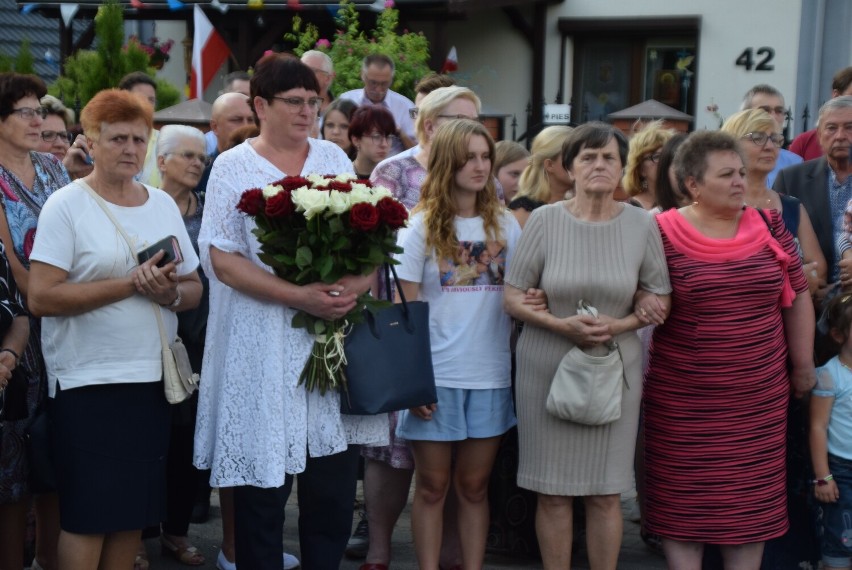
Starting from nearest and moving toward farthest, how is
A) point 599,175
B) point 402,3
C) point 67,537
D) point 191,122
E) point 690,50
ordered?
1. point 67,537
2. point 599,175
3. point 191,122
4. point 402,3
5. point 690,50

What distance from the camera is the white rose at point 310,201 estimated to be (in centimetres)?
398

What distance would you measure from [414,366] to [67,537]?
145 centimetres

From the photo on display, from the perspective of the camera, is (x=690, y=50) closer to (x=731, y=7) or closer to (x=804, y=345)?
(x=731, y=7)

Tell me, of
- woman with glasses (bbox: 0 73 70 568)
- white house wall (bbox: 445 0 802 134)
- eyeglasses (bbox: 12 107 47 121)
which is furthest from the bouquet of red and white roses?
white house wall (bbox: 445 0 802 134)

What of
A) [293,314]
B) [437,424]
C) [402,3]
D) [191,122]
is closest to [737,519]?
[437,424]

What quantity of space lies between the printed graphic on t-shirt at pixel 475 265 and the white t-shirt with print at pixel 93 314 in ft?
4.22

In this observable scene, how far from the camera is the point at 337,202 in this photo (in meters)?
4.02

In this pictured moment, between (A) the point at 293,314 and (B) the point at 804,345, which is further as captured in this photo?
(B) the point at 804,345

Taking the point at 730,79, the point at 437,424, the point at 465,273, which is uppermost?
the point at 730,79

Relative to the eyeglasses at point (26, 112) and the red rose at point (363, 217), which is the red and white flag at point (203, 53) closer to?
the eyeglasses at point (26, 112)

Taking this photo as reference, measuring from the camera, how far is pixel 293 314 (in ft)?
14.1

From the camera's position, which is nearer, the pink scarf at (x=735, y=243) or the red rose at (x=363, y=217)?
the red rose at (x=363, y=217)

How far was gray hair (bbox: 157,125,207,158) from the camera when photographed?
19.2 feet

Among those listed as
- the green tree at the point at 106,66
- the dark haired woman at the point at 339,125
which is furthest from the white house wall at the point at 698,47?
the dark haired woman at the point at 339,125
